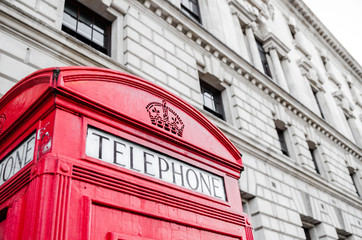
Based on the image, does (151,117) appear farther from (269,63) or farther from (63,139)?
(269,63)

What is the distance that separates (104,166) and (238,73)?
8.88 m

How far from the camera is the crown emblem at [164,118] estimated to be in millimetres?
2240

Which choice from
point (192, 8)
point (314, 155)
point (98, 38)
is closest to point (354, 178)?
point (314, 155)

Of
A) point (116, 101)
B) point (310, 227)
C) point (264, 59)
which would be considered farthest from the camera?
point (264, 59)

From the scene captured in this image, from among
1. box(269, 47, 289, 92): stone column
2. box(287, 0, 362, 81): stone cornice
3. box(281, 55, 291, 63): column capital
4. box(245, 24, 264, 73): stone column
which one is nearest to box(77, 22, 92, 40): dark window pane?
box(245, 24, 264, 73): stone column

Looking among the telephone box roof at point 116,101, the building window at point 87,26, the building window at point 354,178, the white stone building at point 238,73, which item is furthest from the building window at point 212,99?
the building window at point 354,178

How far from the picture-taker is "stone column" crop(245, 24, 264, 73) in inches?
480

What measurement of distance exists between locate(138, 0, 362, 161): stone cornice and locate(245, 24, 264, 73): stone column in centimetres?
120

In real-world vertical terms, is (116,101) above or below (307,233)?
below

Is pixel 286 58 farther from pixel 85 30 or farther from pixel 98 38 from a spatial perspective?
pixel 85 30

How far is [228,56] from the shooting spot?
9.84 metres

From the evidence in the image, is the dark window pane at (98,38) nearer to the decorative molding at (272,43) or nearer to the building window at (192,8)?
the building window at (192,8)

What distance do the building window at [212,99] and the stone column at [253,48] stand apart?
3.13 metres

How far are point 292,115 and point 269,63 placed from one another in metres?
2.91
